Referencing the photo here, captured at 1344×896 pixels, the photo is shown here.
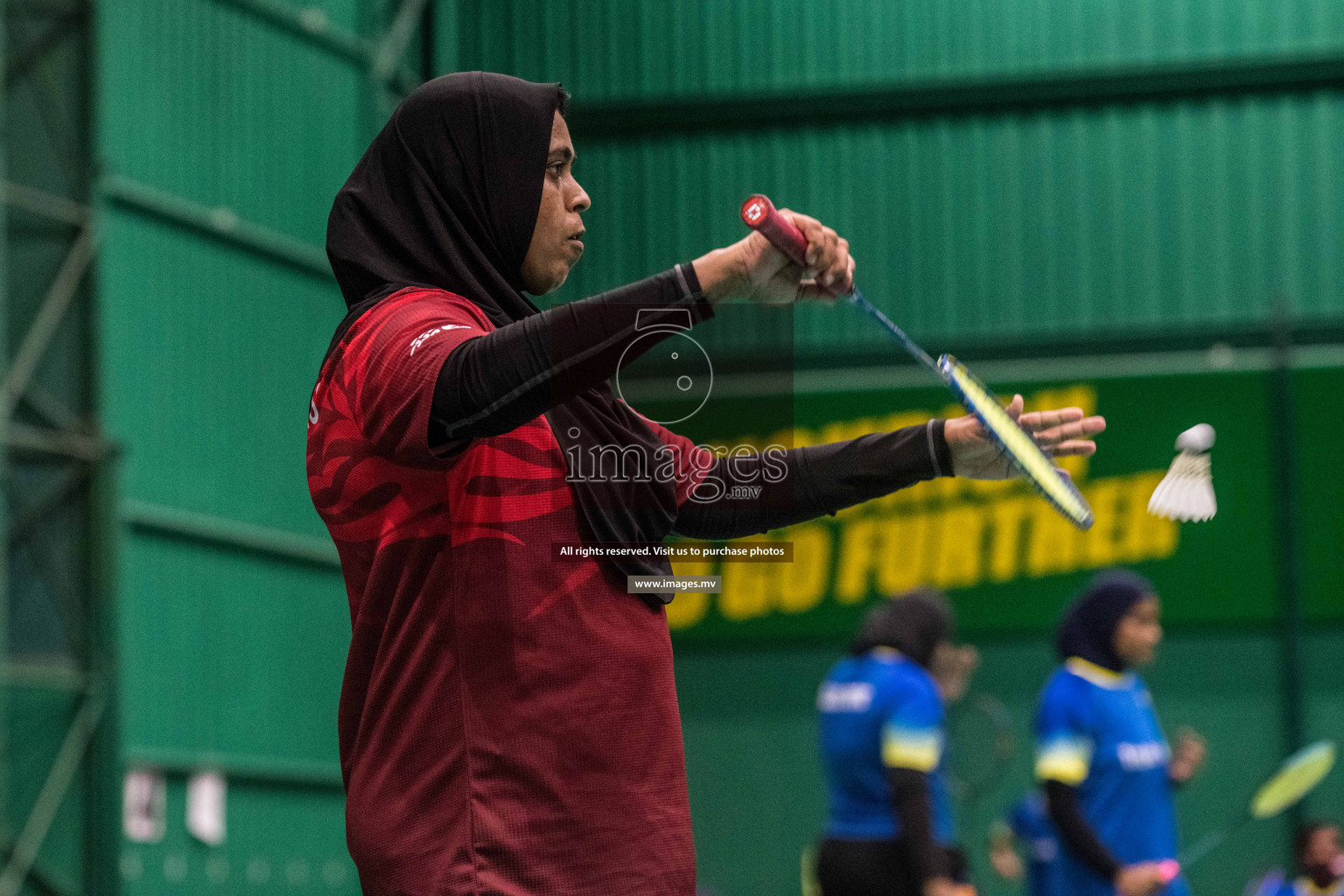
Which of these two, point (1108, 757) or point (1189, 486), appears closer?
point (1189, 486)

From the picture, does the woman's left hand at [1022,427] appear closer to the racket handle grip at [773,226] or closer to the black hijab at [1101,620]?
the racket handle grip at [773,226]

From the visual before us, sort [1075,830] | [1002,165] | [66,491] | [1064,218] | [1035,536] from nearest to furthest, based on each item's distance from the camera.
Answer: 1. [1075,830]
2. [66,491]
3. [1035,536]
4. [1064,218]
5. [1002,165]

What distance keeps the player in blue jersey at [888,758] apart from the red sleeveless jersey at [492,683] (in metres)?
3.61

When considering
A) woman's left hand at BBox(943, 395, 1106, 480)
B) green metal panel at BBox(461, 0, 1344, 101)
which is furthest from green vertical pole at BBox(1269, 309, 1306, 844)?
woman's left hand at BBox(943, 395, 1106, 480)

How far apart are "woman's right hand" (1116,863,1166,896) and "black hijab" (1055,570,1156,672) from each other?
2.26 ft

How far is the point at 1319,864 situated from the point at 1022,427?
17.4 feet

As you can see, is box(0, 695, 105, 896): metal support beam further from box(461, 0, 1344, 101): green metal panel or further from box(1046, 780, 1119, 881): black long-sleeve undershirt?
box(1046, 780, 1119, 881): black long-sleeve undershirt

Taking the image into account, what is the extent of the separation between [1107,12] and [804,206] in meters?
2.27

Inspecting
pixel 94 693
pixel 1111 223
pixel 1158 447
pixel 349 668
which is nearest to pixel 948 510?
pixel 1158 447

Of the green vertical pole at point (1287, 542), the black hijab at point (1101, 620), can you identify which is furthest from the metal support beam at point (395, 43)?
the black hijab at point (1101, 620)

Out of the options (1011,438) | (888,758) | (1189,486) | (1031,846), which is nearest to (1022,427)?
(1011,438)

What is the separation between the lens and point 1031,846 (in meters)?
7.92

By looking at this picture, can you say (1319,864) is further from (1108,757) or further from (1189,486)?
(1189,486)

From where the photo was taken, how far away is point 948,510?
10109 mm
